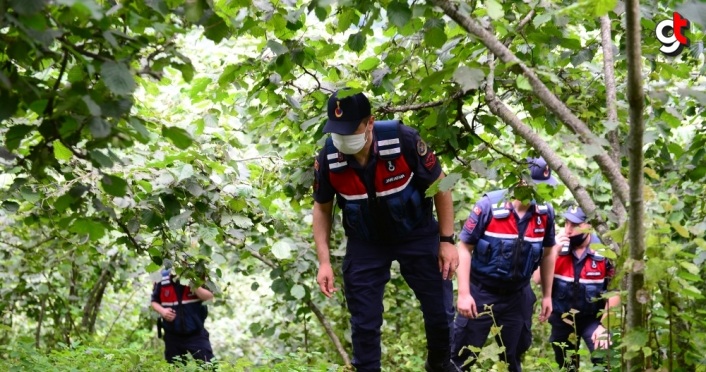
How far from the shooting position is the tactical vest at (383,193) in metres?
4.44

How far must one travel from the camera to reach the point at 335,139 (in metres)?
4.35

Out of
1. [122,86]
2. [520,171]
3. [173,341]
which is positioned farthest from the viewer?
[173,341]

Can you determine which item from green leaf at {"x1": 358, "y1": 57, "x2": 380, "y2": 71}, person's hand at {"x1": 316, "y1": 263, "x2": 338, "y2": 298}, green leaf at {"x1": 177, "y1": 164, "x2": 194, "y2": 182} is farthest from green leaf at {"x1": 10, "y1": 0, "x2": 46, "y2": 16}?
person's hand at {"x1": 316, "y1": 263, "x2": 338, "y2": 298}

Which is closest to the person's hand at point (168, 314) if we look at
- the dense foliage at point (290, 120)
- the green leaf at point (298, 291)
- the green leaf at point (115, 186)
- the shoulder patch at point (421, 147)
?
the dense foliage at point (290, 120)

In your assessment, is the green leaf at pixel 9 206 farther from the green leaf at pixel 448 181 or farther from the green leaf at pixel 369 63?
the green leaf at pixel 448 181

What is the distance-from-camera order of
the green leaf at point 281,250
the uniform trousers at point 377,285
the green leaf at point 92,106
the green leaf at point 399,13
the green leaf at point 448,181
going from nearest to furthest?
the green leaf at point 92,106, the green leaf at point 399,13, the green leaf at point 448,181, the uniform trousers at point 377,285, the green leaf at point 281,250

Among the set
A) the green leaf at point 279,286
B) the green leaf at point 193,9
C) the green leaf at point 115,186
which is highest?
the green leaf at point 193,9

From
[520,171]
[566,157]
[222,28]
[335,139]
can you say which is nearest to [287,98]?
[335,139]

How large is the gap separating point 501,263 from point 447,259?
3.26 feet

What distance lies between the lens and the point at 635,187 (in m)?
2.58

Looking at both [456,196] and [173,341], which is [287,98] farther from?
[173,341]

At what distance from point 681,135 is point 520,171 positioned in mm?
6412

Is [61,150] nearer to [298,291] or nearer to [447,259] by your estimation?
[447,259]

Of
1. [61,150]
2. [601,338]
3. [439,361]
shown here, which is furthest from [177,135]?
[439,361]
